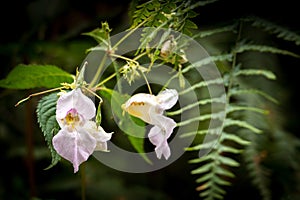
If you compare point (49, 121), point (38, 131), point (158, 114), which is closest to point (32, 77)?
point (49, 121)

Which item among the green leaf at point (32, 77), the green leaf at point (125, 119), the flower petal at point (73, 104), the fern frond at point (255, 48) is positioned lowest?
the flower petal at point (73, 104)

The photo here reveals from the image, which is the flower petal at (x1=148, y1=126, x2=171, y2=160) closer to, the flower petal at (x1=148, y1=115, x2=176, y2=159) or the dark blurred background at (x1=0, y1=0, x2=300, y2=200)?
the flower petal at (x1=148, y1=115, x2=176, y2=159)

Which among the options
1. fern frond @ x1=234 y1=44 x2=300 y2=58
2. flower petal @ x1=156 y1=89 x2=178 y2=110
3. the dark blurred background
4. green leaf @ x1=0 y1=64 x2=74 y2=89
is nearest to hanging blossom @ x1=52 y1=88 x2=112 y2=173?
flower petal @ x1=156 y1=89 x2=178 y2=110

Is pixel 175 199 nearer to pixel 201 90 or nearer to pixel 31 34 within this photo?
pixel 201 90

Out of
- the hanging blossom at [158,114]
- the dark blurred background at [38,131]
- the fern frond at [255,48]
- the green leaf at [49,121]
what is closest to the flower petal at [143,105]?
the hanging blossom at [158,114]

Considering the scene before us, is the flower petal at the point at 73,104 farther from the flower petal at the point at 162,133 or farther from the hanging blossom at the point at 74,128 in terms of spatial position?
the flower petal at the point at 162,133

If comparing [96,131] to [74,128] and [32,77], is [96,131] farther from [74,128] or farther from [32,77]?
[32,77]
